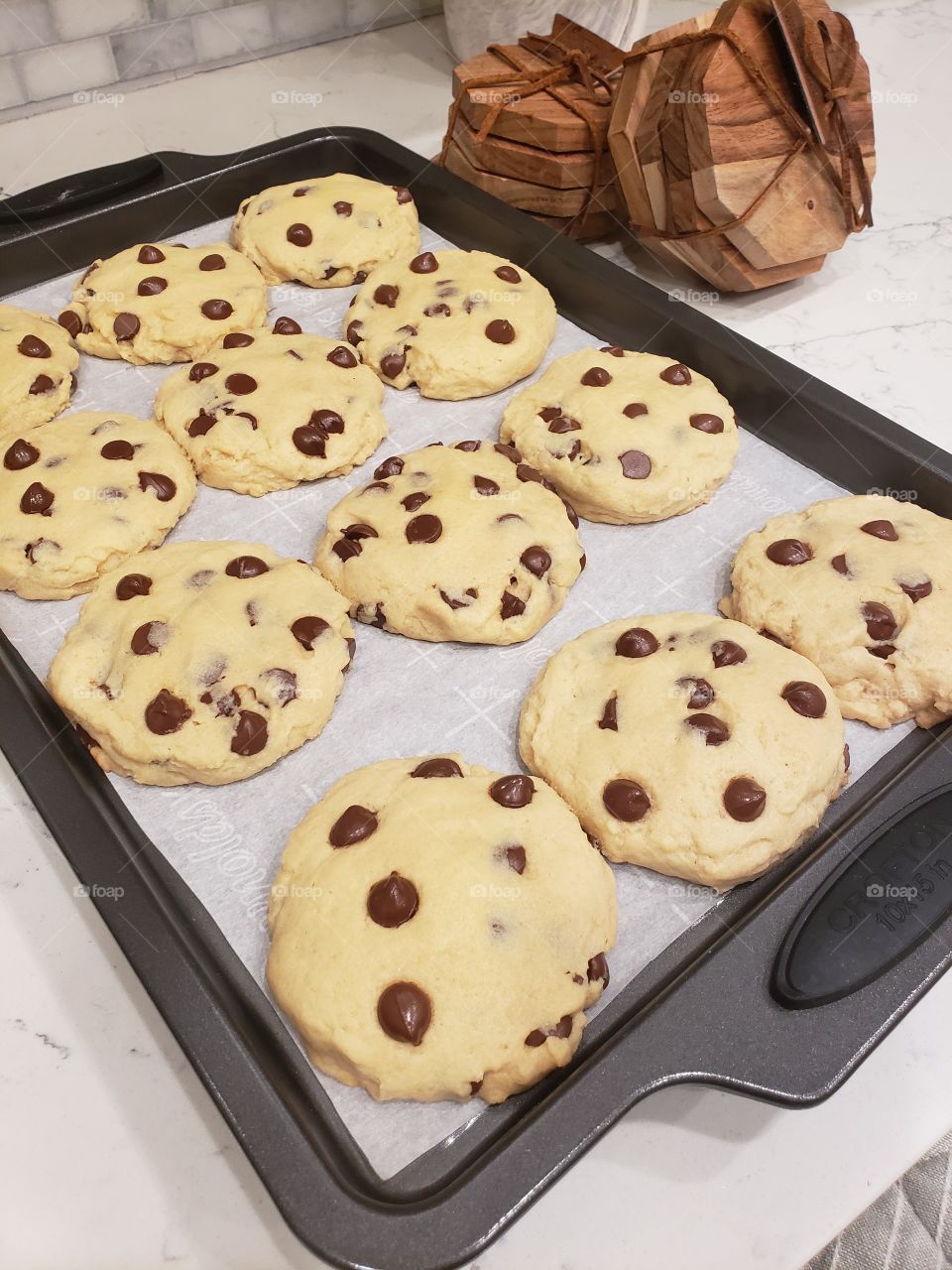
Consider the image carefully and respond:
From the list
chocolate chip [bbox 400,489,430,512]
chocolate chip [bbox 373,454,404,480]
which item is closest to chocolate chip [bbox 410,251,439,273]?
chocolate chip [bbox 373,454,404,480]

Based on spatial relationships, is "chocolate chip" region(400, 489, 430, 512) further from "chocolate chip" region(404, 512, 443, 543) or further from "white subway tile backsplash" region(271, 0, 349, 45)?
"white subway tile backsplash" region(271, 0, 349, 45)

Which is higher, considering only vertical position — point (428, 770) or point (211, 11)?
point (211, 11)

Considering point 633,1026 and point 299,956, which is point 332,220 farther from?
point 633,1026

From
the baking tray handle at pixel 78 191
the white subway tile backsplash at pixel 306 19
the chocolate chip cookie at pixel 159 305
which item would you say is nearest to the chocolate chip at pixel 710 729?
the chocolate chip cookie at pixel 159 305

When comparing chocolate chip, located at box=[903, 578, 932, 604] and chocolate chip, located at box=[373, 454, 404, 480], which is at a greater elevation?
chocolate chip, located at box=[373, 454, 404, 480]

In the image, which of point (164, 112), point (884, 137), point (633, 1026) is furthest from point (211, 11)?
point (633, 1026)

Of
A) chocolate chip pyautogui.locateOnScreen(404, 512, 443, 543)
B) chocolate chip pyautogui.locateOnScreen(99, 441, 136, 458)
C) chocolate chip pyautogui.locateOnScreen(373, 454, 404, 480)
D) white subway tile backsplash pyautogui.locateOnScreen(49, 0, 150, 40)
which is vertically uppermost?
white subway tile backsplash pyautogui.locateOnScreen(49, 0, 150, 40)

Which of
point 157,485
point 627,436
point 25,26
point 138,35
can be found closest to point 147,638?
point 157,485
